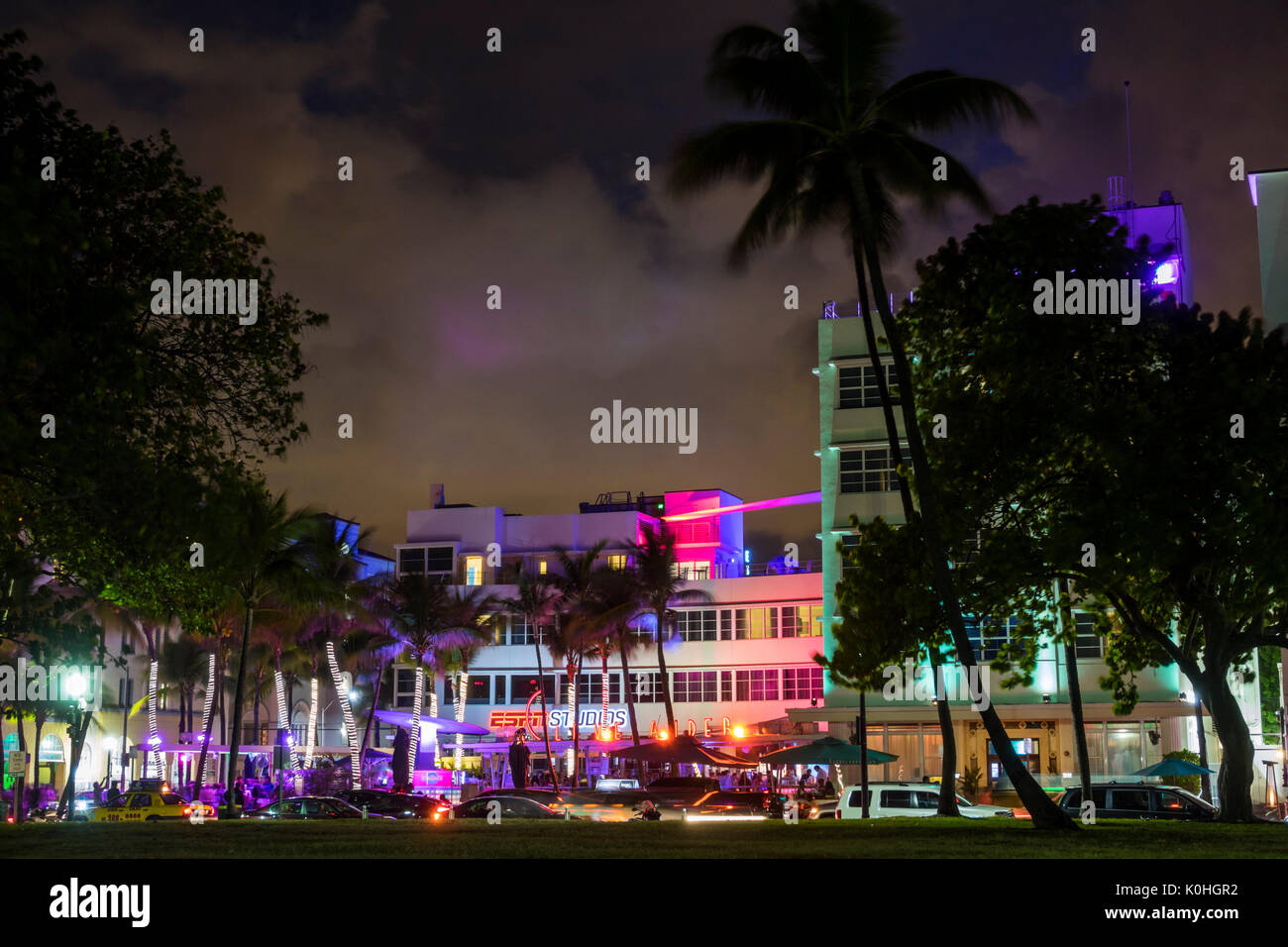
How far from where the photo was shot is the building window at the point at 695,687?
6894cm

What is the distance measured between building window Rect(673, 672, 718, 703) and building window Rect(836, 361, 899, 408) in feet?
65.7

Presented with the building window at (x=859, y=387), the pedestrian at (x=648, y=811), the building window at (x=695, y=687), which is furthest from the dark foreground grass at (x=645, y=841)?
the building window at (x=695, y=687)

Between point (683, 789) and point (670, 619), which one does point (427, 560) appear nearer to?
point (670, 619)

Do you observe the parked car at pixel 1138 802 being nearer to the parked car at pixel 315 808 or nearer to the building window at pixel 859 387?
the parked car at pixel 315 808

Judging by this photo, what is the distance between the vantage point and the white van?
99.1 feet

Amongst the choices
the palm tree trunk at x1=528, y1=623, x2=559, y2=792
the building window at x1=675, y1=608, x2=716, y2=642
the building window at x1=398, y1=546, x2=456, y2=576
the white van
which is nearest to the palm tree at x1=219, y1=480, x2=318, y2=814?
the white van

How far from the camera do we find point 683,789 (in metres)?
37.8

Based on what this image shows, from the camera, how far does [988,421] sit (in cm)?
2216

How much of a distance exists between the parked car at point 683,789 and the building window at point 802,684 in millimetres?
24604

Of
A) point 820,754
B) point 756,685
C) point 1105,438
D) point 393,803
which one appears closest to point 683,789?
point 820,754

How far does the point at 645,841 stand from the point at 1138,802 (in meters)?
14.8
